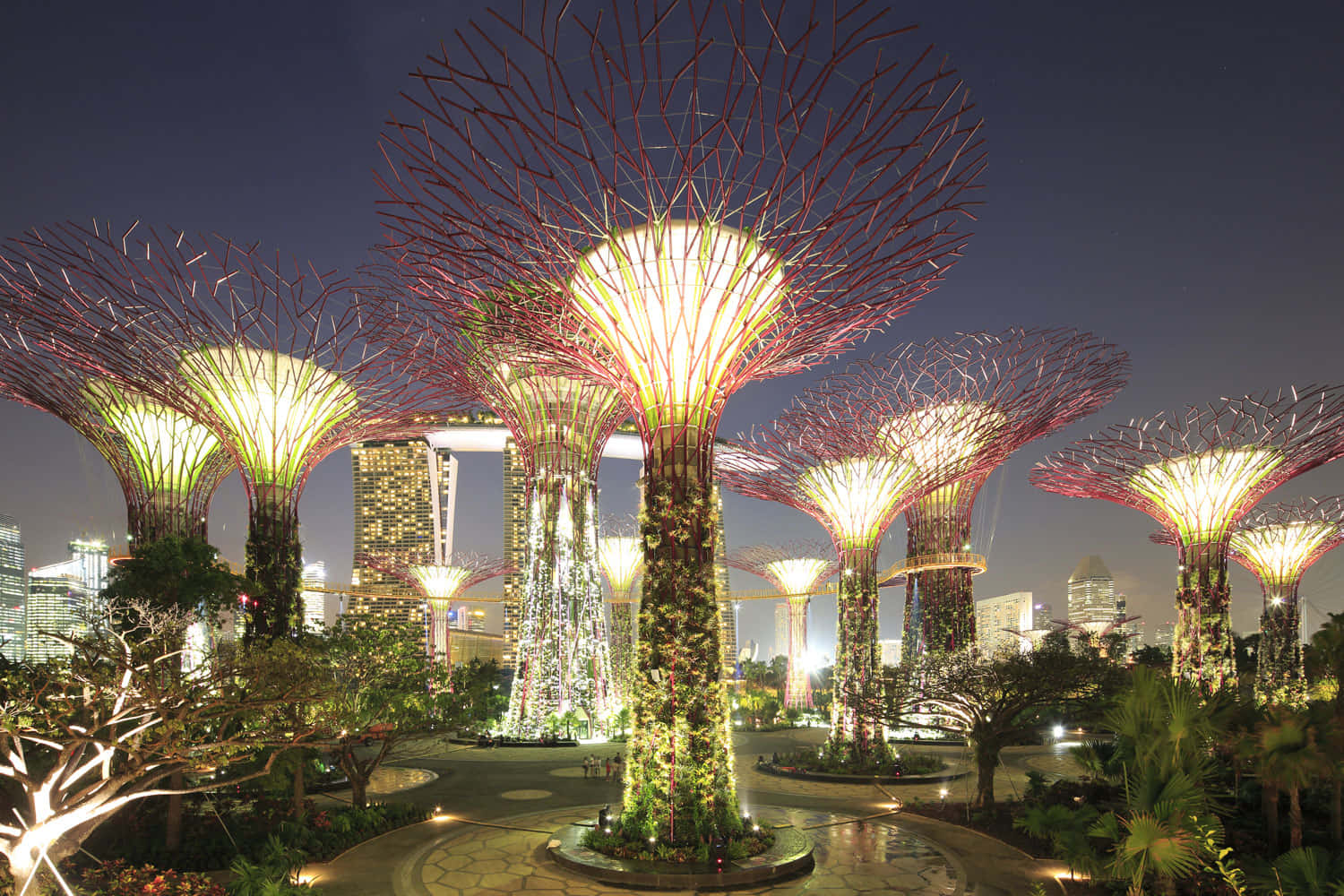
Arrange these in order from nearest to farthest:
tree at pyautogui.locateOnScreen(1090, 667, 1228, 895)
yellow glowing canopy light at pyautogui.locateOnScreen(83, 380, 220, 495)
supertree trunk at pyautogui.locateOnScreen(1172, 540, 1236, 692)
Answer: tree at pyautogui.locateOnScreen(1090, 667, 1228, 895) < yellow glowing canopy light at pyautogui.locateOnScreen(83, 380, 220, 495) < supertree trunk at pyautogui.locateOnScreen(1172, 540, 1236, 692)

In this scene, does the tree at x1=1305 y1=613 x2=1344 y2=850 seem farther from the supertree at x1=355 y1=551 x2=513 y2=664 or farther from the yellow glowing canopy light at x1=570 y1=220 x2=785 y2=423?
the supertree at x1=355 y1=551 x2=513 y2=664

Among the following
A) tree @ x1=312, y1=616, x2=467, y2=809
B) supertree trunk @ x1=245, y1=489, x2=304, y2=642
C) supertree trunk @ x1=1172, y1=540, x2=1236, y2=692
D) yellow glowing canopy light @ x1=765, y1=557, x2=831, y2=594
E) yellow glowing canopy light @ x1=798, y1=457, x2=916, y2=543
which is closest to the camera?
tree @ x1=312, y1=616, x2=467, y2=809

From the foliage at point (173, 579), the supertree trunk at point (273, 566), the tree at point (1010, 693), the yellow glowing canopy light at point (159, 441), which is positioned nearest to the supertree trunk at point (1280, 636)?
the tree at point (1010, 693)

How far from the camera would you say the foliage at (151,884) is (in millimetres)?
9008

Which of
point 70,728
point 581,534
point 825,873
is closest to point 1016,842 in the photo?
point 825,873

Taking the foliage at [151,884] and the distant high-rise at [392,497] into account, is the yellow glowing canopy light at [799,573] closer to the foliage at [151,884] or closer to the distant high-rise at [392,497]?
the foliage at [151,884]

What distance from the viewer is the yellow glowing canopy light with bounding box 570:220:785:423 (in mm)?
13094

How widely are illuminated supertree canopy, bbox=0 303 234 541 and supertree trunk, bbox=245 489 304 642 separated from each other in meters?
5.69

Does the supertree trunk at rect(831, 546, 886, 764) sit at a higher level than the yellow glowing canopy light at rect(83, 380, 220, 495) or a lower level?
lower

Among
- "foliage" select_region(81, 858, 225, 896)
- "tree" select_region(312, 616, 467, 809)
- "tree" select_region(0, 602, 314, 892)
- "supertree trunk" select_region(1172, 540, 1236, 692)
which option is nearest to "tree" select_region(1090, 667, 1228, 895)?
"tree" select_region(0, 602, 314, 892)

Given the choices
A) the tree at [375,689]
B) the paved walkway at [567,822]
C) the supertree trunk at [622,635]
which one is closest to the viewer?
the paved walkway at [567,822]

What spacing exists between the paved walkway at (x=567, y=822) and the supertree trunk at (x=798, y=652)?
70.0ft

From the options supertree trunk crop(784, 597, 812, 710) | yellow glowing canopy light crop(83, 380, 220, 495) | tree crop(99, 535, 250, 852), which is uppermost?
yellow glowing canopy light crop(83, 380, 220, 495)

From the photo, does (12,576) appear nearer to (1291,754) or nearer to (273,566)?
(273,566)
